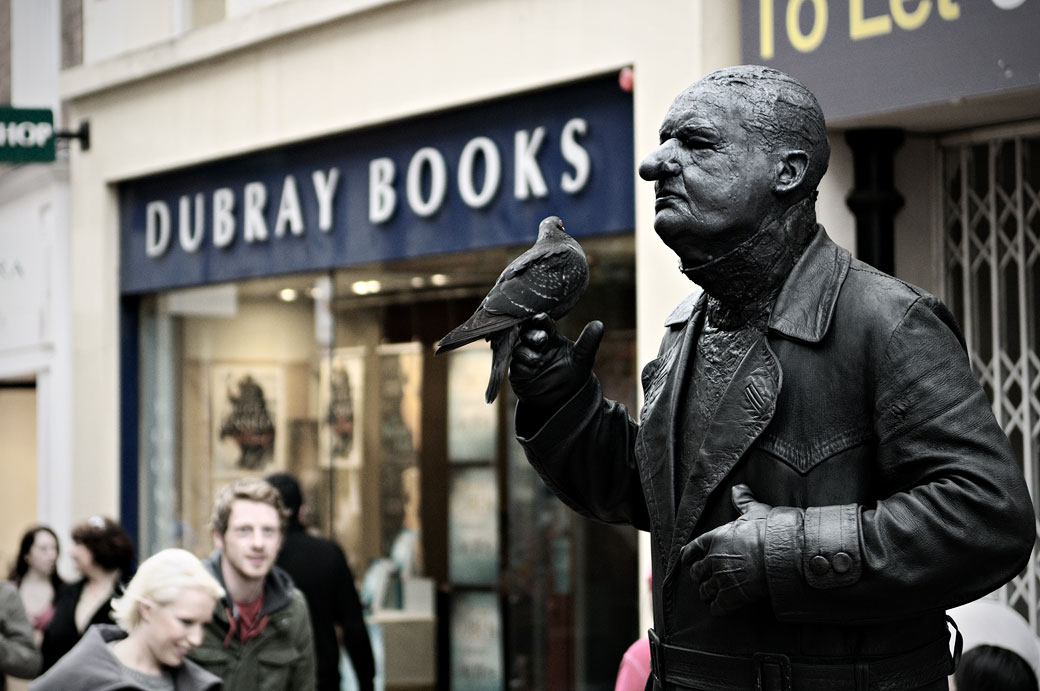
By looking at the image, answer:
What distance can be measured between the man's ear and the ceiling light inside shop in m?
7.80

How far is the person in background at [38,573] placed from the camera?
9.90 meters

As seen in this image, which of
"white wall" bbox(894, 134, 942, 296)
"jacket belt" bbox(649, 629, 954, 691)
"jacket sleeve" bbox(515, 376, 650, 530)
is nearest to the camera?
"jacket belt" bbox(649, 629, 954, 691)

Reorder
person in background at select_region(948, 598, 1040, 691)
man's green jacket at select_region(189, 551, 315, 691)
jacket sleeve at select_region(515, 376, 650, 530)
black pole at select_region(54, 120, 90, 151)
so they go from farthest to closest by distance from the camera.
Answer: black pole at select_region(54, 120, 90, 151)
man's green jacket at select_region(189, 551, 315, 691)
person in background at select_region(948, 598, 1040, 691)
jacket sleeve at select_region(515, 376, 650, 530)

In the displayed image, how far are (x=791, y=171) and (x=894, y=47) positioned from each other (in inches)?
167

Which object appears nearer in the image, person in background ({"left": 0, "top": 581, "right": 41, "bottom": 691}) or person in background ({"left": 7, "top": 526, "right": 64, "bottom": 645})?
person in background ({"left": 0, "top": 581, "right": 41, "bottom": 691})

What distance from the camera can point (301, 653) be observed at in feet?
20.3

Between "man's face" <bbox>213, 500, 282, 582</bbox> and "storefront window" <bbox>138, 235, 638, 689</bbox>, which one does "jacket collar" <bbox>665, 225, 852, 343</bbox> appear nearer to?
"man's face" <bbox>213, 500, 282, 582</bbox>

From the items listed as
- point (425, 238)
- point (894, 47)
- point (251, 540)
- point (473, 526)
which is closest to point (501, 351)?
point (251, 540)

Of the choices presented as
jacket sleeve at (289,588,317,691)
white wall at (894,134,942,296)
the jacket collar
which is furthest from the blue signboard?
the jacket collar

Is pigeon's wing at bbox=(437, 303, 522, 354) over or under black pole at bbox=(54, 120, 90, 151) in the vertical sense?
under

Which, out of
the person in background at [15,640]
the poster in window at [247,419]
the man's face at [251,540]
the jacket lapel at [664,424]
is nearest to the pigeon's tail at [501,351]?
the jacket lapel at [664,424]

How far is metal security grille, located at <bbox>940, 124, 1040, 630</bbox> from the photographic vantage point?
6.79 metres

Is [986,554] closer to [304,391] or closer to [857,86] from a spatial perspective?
[857,86]

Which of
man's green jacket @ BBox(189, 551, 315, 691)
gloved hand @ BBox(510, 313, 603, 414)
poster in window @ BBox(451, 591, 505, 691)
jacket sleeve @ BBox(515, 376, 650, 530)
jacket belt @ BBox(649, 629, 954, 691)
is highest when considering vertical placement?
gloved hand @ BBox(510, 313, 603, 414)
